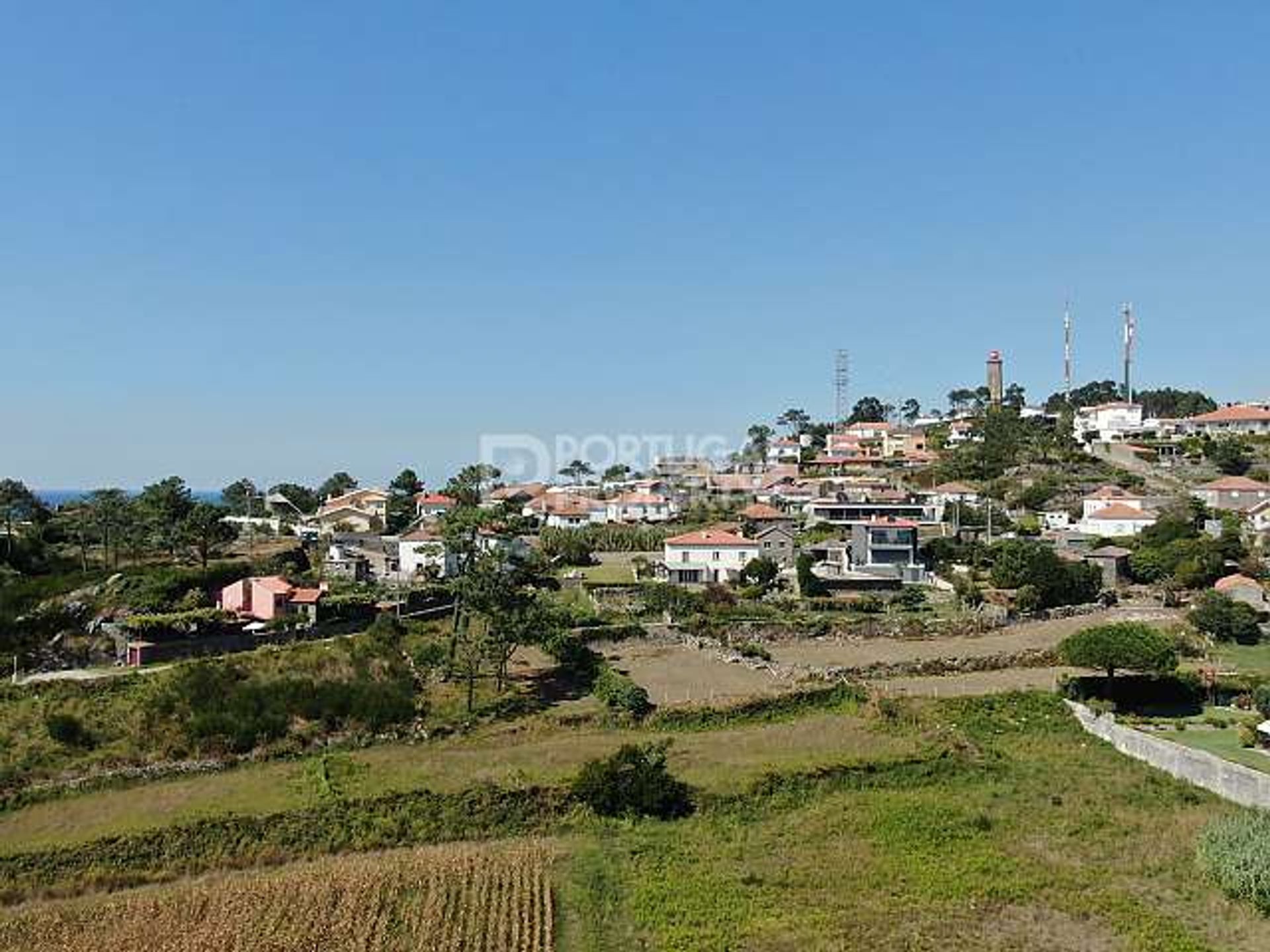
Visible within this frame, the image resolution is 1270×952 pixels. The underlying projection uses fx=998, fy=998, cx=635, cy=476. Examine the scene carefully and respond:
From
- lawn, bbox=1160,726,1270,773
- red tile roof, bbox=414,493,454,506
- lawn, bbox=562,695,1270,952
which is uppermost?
red tile roof, bbox=414,493,454,506

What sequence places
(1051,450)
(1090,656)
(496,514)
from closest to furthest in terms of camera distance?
(1090,656) < (496,514) < (1051,450)

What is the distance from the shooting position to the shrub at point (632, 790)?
2302 cm

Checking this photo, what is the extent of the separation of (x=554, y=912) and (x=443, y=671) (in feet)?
52.7

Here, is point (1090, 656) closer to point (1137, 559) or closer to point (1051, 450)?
point (1137, 559)

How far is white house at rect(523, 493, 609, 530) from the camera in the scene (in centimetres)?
7681

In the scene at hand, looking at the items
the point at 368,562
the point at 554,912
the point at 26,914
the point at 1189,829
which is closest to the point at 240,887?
the point at 26,914

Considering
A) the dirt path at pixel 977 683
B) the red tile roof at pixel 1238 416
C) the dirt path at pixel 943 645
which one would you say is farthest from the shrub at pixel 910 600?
the red tile roof at pixel 1238 416

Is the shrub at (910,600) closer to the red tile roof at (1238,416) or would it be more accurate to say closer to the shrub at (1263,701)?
the shrub at (1263,701)

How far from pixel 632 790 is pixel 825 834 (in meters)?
4.46

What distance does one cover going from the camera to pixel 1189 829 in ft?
73.0

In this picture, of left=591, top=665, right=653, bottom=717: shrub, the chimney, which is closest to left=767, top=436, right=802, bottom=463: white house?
the chimney

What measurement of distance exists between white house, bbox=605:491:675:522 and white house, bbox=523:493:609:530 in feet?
2.08

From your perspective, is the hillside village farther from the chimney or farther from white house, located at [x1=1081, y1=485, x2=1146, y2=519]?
the chimney

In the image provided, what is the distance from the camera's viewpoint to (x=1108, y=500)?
2576 inches
